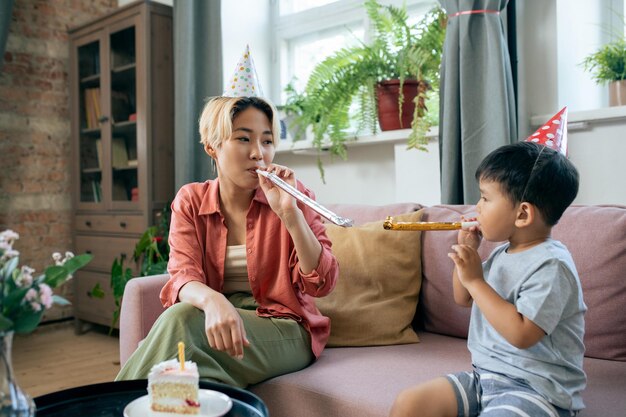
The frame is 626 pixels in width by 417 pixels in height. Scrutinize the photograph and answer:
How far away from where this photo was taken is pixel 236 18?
11.0ft

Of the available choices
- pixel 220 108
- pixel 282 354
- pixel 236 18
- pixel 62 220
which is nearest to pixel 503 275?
pixel 282 354

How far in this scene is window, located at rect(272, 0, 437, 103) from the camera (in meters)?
2.98

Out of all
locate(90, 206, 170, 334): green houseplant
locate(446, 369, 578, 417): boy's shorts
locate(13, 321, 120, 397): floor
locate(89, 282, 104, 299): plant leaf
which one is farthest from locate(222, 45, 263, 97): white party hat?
locate(89, 282, 104, 299): plant leaf

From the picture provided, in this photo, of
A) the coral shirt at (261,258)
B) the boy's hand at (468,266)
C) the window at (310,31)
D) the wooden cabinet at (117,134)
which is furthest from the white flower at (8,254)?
the wooden cabinet at (117,134)

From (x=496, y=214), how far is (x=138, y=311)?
0.99 meters

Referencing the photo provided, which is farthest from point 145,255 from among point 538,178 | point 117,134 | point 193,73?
point 538,178

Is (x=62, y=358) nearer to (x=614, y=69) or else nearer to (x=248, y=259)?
(x=248, y=259)

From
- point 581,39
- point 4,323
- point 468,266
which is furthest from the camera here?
point 581,39

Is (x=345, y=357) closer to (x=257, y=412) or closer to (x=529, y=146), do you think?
(x=257, y=412)

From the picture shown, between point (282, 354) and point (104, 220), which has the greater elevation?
point (104, 220)

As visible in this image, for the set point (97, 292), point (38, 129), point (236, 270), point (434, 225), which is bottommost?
point (97, 292)

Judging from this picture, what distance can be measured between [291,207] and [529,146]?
0.54m

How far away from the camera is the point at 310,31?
323 cm

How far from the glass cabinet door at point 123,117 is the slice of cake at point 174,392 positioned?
246 centimetres
